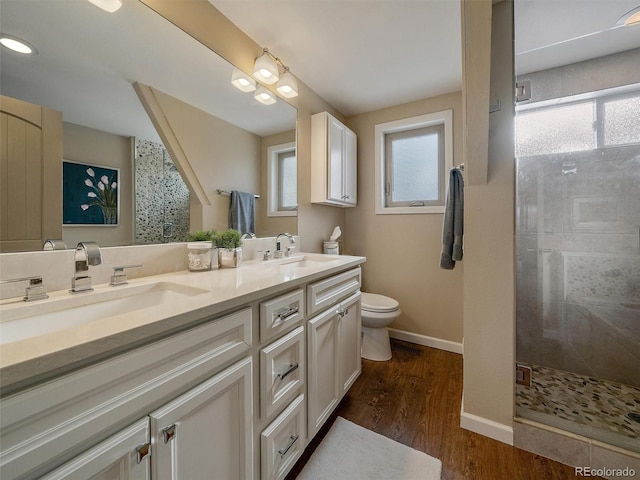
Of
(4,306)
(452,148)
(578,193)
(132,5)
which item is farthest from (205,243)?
(578,193)

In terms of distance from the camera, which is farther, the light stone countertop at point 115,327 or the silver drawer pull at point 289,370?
the silver drawer pull at point 289,370

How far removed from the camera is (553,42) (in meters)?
1.54

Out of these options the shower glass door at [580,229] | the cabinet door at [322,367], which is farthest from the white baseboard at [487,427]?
the cabinet door at [322,367]

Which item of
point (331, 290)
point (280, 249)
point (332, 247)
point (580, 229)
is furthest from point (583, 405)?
point (280, 249)

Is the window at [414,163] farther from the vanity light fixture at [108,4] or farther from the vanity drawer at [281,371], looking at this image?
the vanity light fixture at [108,4]

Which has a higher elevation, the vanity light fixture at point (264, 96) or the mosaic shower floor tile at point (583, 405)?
the vanity light fixture at point (264, 96)

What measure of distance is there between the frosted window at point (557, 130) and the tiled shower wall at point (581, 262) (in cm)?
6

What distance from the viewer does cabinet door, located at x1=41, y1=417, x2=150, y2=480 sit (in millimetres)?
473

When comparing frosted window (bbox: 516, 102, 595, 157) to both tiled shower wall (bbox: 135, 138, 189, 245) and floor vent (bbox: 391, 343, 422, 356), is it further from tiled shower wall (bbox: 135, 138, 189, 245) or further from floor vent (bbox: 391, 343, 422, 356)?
tiled shower wall (bbox: 135, 138, 189, 245)

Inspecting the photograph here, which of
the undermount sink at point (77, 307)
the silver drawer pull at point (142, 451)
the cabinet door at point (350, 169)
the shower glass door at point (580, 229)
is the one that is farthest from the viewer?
the cabinet door at point (350, 169)

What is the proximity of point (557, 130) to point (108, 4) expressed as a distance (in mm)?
2542

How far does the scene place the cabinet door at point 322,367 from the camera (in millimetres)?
1155

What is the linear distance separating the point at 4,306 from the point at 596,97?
3034 mm

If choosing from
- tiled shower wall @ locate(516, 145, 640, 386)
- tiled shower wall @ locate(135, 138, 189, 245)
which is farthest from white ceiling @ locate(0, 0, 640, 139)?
tiled shower wall @ locate(516, 145, 640, 386)
